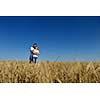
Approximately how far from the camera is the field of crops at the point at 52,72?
153 inches

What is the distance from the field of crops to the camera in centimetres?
388

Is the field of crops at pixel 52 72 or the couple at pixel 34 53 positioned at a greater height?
the couple at pixel 34 53

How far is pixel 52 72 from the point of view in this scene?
3.95m

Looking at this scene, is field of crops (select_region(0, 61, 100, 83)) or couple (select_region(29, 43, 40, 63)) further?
couple (select_region(29, 43, 40, 63))

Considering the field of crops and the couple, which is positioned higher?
the couple

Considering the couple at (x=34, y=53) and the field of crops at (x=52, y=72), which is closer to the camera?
the field of crops at (x=52, y=72)

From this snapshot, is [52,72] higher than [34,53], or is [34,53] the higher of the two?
[34,53]

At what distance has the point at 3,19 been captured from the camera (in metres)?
4.14

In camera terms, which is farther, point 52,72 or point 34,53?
point 34,53
